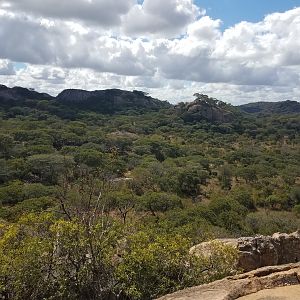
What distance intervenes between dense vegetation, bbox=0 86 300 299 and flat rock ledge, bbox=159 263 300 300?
10.4 ft

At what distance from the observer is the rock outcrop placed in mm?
22141

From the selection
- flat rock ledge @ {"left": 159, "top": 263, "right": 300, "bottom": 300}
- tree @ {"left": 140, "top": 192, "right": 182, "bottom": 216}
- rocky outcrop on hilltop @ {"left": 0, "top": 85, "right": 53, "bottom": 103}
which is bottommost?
tree @ {"left": 140, "top": 192, "right": 182, "bottom": 216}

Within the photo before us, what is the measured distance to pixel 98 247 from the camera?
54.2 feet

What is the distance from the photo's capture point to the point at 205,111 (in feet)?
587

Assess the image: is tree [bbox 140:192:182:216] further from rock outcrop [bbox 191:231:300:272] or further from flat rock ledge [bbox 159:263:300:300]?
flat rock ledge [bbox 159:263:300:300]

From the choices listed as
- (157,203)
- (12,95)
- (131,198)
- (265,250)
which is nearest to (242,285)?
(265,250)

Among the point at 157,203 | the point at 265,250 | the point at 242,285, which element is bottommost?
the point at 157,203

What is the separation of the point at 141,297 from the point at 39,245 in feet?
14.4

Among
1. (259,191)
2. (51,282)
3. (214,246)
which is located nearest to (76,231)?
(51,282)

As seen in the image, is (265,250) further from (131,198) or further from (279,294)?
(131,198)

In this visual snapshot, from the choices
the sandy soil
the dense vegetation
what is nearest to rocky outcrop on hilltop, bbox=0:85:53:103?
the dense vegetation

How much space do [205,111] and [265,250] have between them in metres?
158

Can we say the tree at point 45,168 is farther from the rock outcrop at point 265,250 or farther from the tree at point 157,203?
the rock outcrop at point 265,250

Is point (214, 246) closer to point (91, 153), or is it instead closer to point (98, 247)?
point (98, 247)
